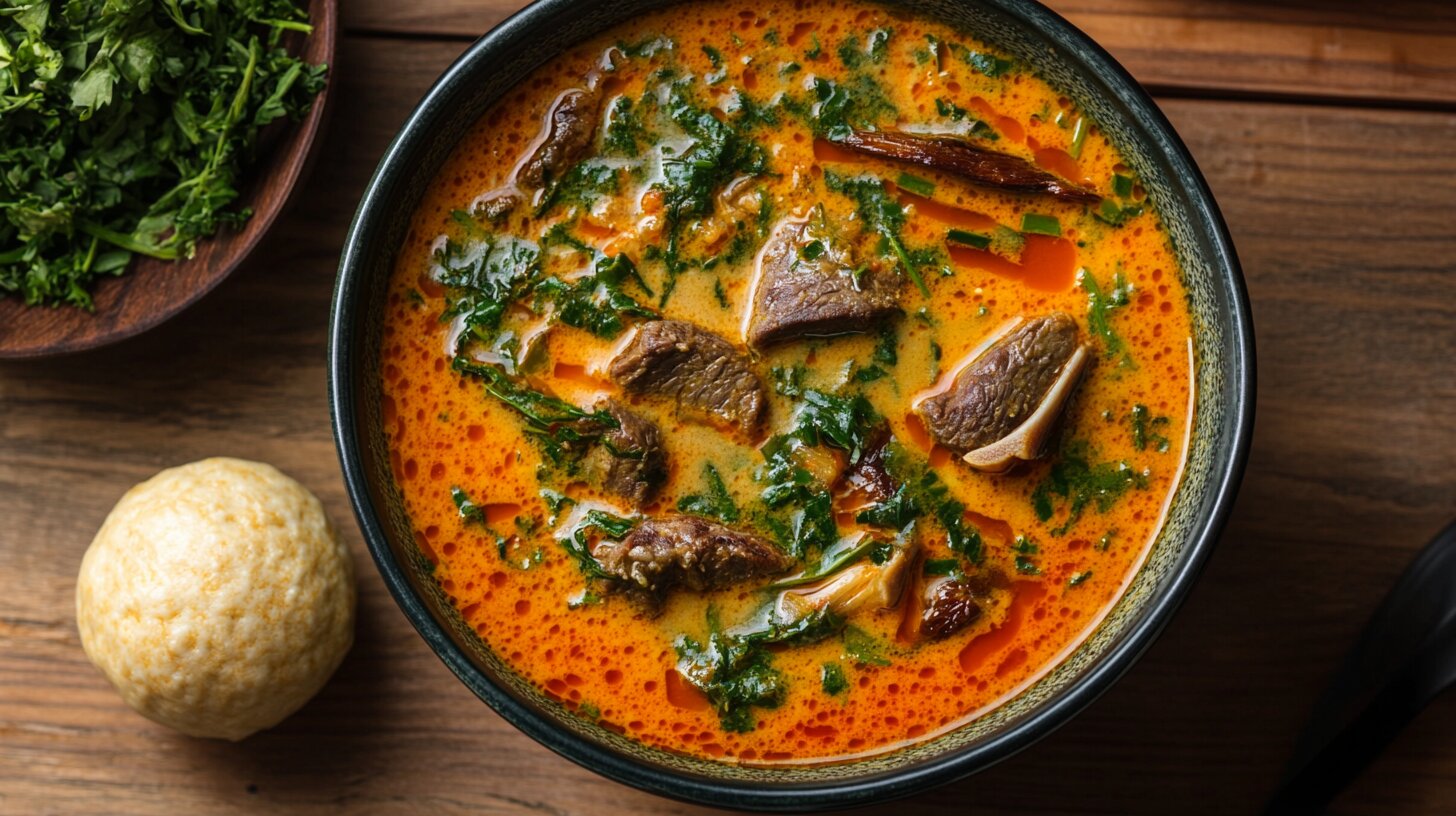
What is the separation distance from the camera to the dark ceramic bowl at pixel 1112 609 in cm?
227

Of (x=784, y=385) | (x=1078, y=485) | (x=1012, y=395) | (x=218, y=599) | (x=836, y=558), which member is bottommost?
(x=218, y=599)

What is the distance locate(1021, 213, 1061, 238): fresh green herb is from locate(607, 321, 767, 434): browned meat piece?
620 mm

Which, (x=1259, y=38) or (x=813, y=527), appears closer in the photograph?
(x=813, y=527)

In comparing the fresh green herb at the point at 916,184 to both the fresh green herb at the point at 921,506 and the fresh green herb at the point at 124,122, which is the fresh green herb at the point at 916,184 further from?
the fresh green herb at the point at 124,122

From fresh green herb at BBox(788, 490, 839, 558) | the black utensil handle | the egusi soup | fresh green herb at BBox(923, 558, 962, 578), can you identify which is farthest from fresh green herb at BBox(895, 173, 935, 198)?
the black utensil handle

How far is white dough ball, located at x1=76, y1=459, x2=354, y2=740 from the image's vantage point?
2676 mm

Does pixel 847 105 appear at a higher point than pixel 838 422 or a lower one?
higher

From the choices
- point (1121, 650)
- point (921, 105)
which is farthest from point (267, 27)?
point (1121, 650)

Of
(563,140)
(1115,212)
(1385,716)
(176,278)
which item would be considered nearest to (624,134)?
(563,140)

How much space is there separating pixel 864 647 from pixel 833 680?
9cm

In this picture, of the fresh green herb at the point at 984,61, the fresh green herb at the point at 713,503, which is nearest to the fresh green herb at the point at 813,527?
the fresh green herb at the point at 713,503

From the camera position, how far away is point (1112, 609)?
2477 mm

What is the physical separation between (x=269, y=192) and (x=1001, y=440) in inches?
67.1

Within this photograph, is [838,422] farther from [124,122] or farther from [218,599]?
[124,122]
